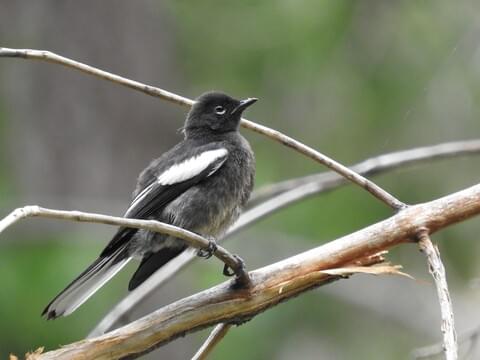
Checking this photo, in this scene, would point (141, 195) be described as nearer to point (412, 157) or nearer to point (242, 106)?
point (242, 106)

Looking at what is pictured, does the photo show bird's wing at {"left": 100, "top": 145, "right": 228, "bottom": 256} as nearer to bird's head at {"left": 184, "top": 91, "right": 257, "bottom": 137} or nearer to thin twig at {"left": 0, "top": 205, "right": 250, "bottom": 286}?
bird's head at {"left": 184, "top": 91, "right": 257, "bottom": 137}

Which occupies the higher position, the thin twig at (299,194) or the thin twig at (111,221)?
the thin twig at (299,194)

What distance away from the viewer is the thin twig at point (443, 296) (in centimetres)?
301

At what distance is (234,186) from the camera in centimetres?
524

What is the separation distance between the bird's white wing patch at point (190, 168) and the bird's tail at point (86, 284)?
0.53m

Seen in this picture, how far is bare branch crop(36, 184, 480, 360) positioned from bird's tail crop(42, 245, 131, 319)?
602 millimetres

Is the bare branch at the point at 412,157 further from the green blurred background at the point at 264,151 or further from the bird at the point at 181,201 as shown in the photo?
the green blurred background at the point at 264,151

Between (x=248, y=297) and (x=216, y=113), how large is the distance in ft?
6.94

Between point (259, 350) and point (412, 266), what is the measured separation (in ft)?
6.07

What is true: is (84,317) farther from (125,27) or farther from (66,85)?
(125,27)

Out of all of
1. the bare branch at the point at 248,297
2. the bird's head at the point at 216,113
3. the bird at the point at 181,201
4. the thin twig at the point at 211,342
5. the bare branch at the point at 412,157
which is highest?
the bird's head at the point at 216,113


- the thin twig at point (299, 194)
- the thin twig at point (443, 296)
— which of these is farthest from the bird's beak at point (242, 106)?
the thin twig at point (443, 296)

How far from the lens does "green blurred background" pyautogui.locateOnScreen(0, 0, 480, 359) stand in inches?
325

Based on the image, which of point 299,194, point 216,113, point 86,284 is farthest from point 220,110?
point 86,284
